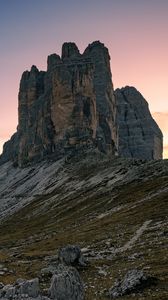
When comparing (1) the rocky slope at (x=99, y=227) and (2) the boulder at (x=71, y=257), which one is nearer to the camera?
(1) the rocky slope at (x=99, y=227)

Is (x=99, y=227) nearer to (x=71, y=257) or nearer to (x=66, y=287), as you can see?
(x=71, y=257)

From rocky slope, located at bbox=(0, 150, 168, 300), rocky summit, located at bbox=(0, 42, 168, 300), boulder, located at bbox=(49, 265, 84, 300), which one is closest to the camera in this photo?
boulder, located at bbox=(49, 265, 84, 300)

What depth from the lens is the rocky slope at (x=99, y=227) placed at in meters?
48.5

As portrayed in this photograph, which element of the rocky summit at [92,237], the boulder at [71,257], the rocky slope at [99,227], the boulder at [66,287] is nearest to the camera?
the boulder at [66,287]

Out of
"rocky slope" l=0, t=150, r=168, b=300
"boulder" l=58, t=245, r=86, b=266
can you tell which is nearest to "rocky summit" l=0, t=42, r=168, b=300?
"rocky slope" l=0, t=150, r=168, b=300

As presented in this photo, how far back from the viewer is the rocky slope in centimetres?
4846

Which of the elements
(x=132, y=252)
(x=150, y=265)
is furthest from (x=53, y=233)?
(x=150, y=265)

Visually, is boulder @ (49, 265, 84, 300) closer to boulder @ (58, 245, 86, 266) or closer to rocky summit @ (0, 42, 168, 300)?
rocky summit @ (0, 42, 168, 300)

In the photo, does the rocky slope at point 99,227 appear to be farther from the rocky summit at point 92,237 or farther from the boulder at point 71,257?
the boulder at point 71,257

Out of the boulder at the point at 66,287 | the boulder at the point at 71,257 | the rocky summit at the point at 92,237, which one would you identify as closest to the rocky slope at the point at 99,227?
the rocky summit at the point at 92,237

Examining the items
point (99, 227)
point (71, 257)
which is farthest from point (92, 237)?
point (71, 257)

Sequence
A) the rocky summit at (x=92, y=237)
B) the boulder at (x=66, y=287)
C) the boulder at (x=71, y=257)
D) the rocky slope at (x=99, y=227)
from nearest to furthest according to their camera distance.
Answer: the boulder at (x=66, y=287) → the rocky summit at (x=92, y=237) → the rocky slope at (x=99, y=227) → the boulder at (x=71, y=257)

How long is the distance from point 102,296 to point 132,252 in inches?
914

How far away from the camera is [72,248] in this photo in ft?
191
